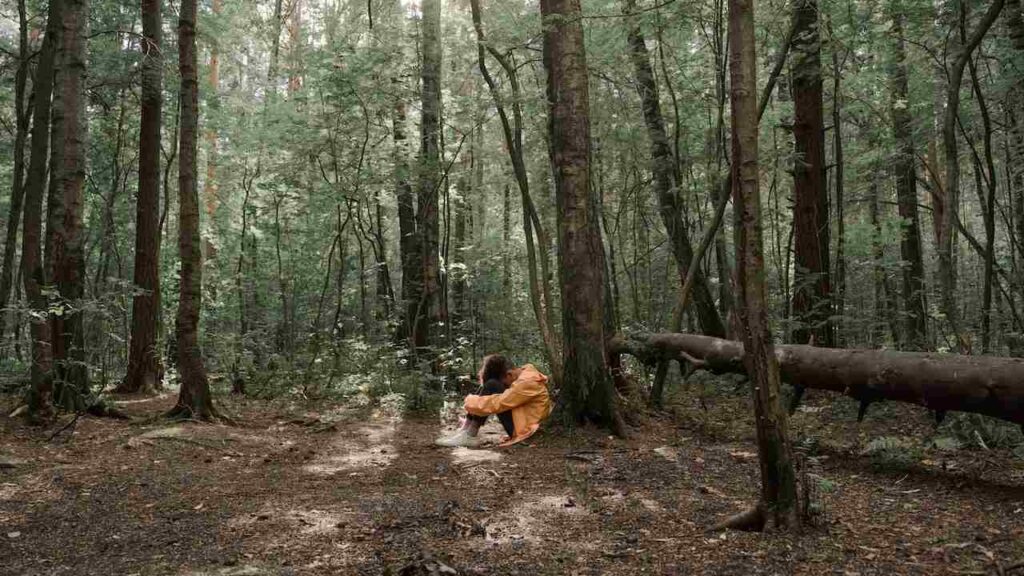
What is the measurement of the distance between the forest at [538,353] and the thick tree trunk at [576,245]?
35 mm

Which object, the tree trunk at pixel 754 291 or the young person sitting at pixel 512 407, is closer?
the tree trunk at pixel 754 291

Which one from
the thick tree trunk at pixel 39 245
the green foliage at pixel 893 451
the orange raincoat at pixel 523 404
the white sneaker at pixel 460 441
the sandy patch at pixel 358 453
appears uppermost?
the thick tree trunk at pixel 39 245

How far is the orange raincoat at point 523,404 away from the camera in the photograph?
24.9ft

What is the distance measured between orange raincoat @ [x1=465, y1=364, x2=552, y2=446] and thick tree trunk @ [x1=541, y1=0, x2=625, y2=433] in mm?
291

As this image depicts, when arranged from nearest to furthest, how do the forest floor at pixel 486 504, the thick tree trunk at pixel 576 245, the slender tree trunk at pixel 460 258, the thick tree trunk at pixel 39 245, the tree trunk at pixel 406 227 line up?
the forest floor at pixel 486 504, the thick tree trunk at pixel 576 245, the thick tree trunk at pixel 39 245, the tree trunk at pixel 406 227, the slender tree trunk at pixel 460 258

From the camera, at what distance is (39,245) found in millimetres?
→ 9898

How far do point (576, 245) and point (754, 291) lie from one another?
3.90 meters

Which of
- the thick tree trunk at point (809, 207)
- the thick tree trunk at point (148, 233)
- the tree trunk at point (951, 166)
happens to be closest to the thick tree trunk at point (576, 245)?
the tree trunk at point (951, 166)

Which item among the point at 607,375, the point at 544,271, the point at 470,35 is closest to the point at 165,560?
the point at 607,375

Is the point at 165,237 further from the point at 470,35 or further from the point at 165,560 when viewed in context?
the point at 165,560

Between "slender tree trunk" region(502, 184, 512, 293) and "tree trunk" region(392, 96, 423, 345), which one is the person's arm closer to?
"tree trunk" region(392, 96, 423, 345)

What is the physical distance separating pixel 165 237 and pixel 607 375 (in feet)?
58.7

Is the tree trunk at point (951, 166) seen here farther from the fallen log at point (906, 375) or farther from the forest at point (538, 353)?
the fallen log at point (906, 375)

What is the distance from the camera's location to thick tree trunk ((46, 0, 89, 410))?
27.5ft
